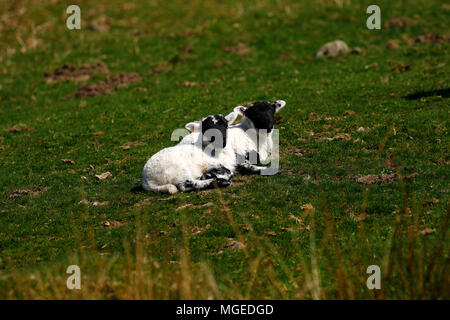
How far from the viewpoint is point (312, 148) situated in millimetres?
17344

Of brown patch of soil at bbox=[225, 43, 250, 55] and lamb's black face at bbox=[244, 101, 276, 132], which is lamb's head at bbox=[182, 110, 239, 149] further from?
brown patch of soil at bbox=[225, 43, 250, 55]

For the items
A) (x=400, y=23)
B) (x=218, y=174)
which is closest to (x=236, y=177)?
(x=218, y=174)

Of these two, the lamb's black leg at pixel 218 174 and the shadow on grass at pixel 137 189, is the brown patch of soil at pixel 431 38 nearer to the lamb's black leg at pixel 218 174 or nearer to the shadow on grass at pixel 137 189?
the lamb's black leg at pixel 218 174

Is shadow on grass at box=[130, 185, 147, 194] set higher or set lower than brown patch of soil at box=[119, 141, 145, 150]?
lower

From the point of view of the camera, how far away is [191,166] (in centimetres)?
1426

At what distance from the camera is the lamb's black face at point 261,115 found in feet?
52.2

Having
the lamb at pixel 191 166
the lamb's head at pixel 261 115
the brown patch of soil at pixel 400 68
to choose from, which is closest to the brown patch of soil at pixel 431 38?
the brown patch of soil at pixel 400 68

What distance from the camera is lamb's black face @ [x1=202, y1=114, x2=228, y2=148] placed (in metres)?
14.2

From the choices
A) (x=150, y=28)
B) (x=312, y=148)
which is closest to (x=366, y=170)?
(x=312, y=148)

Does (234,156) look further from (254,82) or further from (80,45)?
(80,45)

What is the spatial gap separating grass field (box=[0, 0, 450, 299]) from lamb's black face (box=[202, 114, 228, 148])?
139cm

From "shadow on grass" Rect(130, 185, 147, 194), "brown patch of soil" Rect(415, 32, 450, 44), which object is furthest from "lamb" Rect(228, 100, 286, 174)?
"brown patch of soil" Rect(415, 32, 450, 44)

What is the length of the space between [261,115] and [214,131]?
7.46 ft

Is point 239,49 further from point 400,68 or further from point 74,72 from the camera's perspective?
point 400,68
